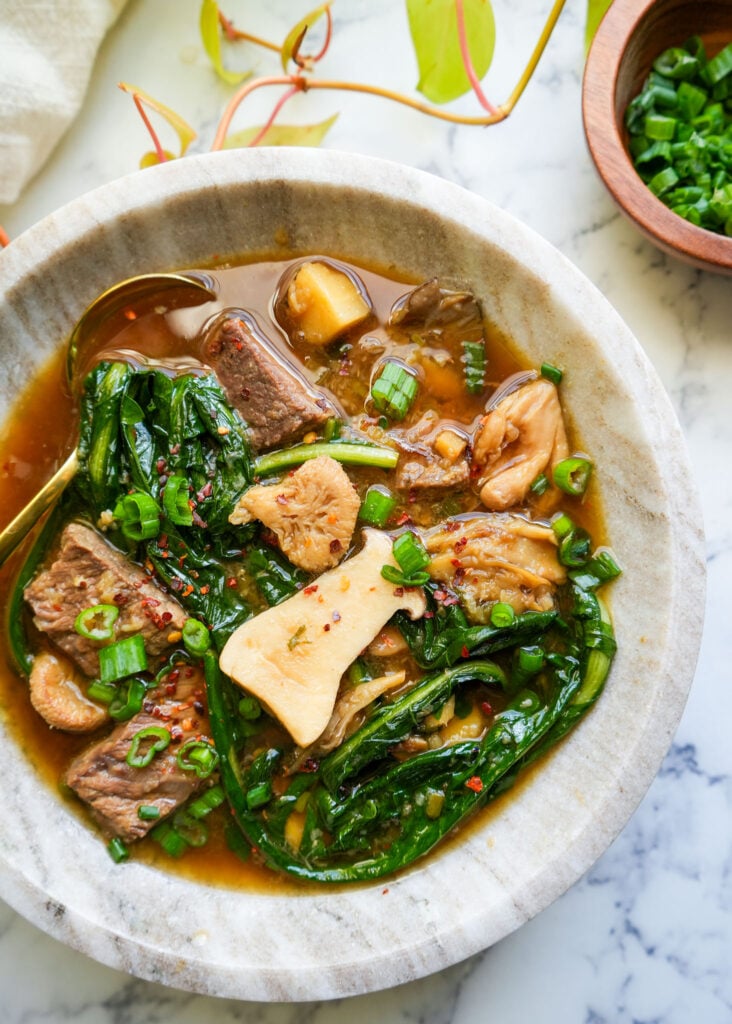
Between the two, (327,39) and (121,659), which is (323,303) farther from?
(121,659)

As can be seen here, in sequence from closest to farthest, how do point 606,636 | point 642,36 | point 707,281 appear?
point 606,636 < point 642,36 < point 707,281

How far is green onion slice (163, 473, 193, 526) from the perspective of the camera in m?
2.78

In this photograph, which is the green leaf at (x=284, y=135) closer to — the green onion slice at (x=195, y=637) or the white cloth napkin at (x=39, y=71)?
the white cloth napkin at (x=39, y=71)

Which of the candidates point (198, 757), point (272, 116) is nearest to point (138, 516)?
point (198, 757)

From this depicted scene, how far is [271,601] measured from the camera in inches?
111

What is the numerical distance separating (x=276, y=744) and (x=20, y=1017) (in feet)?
4.28

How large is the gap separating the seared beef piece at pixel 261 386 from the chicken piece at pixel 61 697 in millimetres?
965

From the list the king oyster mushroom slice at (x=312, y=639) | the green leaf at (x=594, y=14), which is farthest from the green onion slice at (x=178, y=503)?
the green leaf at (x=594, y=14)

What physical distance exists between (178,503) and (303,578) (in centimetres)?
47

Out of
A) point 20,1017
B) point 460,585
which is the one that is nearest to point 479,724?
point 460,585

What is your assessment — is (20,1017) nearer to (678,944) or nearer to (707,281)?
(678,944)

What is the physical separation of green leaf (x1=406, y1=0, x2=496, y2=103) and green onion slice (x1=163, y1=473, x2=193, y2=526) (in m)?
1.55

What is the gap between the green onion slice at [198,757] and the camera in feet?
9.05

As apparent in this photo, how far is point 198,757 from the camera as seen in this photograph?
9.06 feet
